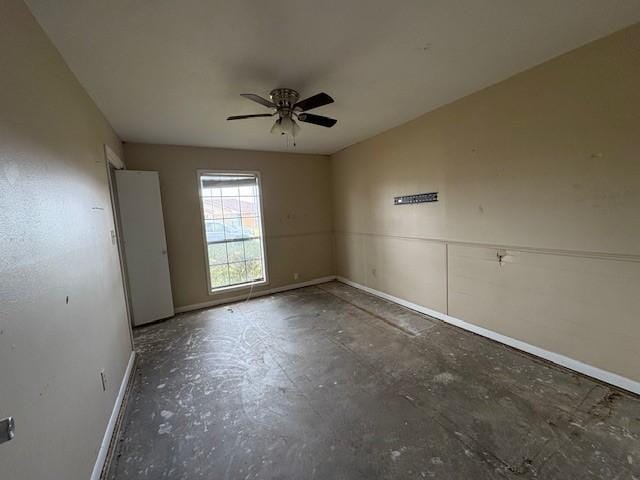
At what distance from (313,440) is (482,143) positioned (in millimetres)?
2863

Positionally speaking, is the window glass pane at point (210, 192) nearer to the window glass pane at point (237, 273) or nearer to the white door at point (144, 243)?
the white door at point (144, 243)

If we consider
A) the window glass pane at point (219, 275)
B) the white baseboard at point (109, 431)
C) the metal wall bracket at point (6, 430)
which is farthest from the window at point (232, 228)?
the metal wall bracket at point (6, 430)

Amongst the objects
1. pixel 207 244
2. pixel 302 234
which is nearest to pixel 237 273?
pixel 207 244

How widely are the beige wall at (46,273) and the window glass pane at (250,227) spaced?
248cm

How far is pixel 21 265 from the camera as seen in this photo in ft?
3.33

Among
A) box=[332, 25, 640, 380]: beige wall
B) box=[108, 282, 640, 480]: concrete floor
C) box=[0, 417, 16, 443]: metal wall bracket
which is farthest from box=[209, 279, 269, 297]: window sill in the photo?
box=[0, 417, 16, 443]: metal wall bracket

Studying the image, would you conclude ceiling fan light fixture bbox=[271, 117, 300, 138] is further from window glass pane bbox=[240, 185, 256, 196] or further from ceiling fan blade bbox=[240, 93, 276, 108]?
window glass pane bbox=[240, 185, 256, 196]

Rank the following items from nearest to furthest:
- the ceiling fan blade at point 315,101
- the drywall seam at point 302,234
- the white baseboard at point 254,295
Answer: the ceiling fan blade at point 315,101, the white baseboard at point 254,295, the drywall seam at point 302,234

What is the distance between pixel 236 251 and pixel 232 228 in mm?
384

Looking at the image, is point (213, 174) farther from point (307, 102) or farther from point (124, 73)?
point (307, 102)

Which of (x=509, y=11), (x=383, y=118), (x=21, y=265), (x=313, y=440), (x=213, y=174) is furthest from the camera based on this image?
(x=213, y=174)

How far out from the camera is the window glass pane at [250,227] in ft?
14.5

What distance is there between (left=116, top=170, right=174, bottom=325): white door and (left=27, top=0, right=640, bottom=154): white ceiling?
0.89 metres

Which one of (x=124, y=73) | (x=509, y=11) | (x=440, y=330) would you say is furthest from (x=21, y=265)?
(x=440, y=330)
